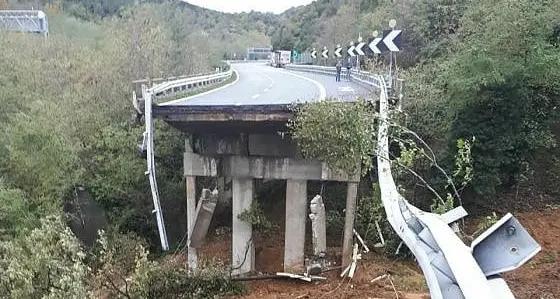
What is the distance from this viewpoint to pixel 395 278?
12414mm

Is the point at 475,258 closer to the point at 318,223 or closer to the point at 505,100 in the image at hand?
the point at 318,223

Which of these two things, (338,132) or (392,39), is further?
(392,39)

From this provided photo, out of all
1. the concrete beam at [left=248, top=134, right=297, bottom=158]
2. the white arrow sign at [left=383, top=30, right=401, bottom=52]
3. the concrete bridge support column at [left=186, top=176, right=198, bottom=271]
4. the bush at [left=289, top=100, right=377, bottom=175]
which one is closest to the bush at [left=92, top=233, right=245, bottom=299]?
the concrete bridge support column at [left=186, top=176, right=198, bottom=271]

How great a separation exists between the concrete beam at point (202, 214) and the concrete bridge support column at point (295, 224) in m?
2.15

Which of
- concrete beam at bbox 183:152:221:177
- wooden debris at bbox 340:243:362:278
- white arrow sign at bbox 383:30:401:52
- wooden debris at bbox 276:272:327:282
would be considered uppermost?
white arrow sign at bbox 383:30:401:52

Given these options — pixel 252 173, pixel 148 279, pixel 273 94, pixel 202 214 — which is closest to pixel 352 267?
pixel 252 173

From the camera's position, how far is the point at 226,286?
12.6m

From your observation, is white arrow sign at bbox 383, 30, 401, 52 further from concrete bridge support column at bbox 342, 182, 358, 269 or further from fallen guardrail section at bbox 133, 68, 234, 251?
fallen guardrail section at bbox 133, 68, 234, 251

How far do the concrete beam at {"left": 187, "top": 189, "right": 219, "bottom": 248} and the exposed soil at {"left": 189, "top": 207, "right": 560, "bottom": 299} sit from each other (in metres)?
1.84

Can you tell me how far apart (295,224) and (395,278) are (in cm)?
317

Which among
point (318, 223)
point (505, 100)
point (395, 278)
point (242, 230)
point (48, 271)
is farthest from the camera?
point (505, 100)

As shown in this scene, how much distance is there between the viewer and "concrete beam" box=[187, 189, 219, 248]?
1459 cm

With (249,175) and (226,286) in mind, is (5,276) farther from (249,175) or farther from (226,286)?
(249,175)

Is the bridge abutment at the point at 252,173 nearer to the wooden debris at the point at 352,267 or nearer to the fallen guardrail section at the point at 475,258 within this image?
the wooden debris at the point at 352,267
